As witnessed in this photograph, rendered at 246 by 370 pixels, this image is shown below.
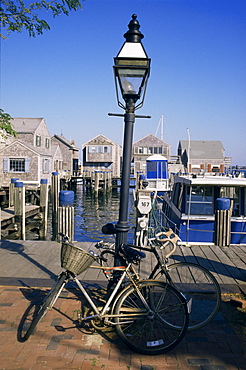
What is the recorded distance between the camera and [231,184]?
11.7 metres

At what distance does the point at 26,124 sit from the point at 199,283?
37656 mm

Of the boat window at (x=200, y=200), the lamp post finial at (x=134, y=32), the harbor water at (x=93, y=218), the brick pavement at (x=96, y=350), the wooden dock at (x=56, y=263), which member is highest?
the lamp post finial at (x=134, y=32)

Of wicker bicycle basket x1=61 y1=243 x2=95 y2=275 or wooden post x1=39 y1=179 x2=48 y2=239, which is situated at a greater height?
wicker bicycle basket x1=61 y1=243 x2=95 y2=275

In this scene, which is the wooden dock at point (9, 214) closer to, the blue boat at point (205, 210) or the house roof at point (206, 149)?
the blue boat at point (205, 210)

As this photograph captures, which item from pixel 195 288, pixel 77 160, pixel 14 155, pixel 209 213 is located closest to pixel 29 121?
pixel 14 155

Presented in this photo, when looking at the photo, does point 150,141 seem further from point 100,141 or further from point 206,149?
point 206,149

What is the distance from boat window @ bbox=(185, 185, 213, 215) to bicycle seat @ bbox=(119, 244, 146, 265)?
814 cm

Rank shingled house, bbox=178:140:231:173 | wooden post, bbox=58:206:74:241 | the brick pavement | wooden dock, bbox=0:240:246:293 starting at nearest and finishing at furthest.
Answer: the brick pavement → wooden dock, bbox=0:240:246:293 → wooden post, bbox=58:206:74:241 → shingled house, bbox=178:140:231:173

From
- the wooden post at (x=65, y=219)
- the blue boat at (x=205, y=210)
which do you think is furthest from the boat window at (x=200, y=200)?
the wooden post at (x=65, y=219)

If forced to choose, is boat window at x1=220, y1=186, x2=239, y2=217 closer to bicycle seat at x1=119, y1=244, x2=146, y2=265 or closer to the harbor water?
the harbor water

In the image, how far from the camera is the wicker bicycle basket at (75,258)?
356cm

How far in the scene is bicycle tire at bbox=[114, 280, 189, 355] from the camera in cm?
346

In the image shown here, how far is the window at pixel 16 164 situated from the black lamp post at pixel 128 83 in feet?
104

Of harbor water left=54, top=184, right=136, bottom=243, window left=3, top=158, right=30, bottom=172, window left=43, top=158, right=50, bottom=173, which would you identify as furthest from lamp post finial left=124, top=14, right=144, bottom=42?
window left=43, top=158, right=50, bottom=173
